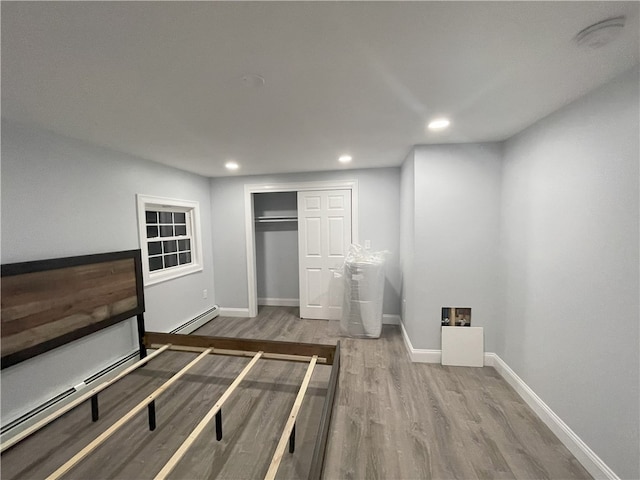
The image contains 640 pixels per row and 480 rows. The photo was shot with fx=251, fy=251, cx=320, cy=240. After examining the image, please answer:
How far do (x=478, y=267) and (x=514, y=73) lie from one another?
1839 millimetres

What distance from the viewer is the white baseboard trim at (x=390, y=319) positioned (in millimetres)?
3857

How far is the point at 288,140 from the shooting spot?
2387 mm

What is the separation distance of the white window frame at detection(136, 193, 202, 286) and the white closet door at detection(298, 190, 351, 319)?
161cm

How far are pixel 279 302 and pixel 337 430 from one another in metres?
3.12

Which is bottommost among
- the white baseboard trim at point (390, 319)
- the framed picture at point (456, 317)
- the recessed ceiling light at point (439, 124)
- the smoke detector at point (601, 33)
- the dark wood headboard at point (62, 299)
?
the white baseboard trim at point (390, 319)

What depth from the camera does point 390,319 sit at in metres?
3.88

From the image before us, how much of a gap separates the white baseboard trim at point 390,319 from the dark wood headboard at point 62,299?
10.5ft

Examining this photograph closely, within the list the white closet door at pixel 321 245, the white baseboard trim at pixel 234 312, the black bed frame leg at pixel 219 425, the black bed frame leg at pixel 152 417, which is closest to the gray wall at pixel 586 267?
the white closet door at pixel 321 245

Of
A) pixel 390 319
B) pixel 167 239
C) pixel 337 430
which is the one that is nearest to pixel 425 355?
pixel 390 319

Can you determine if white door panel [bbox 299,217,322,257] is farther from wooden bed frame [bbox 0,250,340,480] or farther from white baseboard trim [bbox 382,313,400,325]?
wooden bed frame [bbox 0,250,340,480]

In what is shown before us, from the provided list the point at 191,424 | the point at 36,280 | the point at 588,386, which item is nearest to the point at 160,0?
the point at 36,280

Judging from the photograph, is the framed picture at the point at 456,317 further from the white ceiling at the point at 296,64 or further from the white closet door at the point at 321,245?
the white ceiling at the point at 296,64

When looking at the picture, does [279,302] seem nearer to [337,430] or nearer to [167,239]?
[167,239]

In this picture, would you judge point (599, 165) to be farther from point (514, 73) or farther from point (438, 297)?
point (438, 297)
